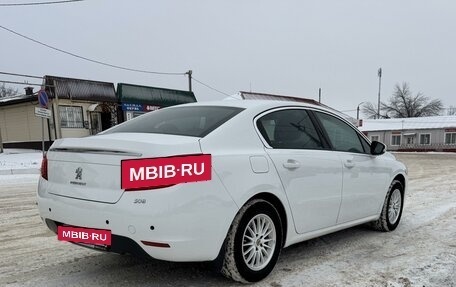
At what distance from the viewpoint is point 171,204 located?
9.76ft

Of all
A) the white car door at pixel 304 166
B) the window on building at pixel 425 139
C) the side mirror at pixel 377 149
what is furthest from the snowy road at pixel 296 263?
the window on building at pixel 425 139

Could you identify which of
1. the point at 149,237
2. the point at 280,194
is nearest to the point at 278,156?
the point at 280,194

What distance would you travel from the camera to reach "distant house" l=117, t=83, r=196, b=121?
28109 millimetres

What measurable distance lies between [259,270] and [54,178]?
6.11ft

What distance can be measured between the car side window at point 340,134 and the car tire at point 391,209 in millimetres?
919

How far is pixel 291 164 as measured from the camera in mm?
3848

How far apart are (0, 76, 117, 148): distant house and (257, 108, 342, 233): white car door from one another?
2342cm

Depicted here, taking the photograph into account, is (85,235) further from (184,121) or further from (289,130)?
(289,130)

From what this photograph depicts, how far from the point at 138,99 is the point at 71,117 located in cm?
438

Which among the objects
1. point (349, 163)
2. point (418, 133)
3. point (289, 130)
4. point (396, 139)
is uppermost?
point (289, 130)

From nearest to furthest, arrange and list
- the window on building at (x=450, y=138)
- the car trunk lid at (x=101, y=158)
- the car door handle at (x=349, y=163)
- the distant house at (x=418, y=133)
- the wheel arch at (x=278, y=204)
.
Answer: the car trunk lid at (x=101, y=158), the wheel arch at (x=278, y=204), the car door handle at (x=349, y=163), the window on building at (x=450, y=138), the distant house at (x=418, y=133)

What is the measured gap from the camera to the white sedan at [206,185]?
9.98 ft

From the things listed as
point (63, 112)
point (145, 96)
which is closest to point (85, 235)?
point (63, 112)

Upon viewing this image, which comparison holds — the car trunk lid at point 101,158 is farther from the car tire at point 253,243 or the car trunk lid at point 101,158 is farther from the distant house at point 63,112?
the distant house at point 63,112
